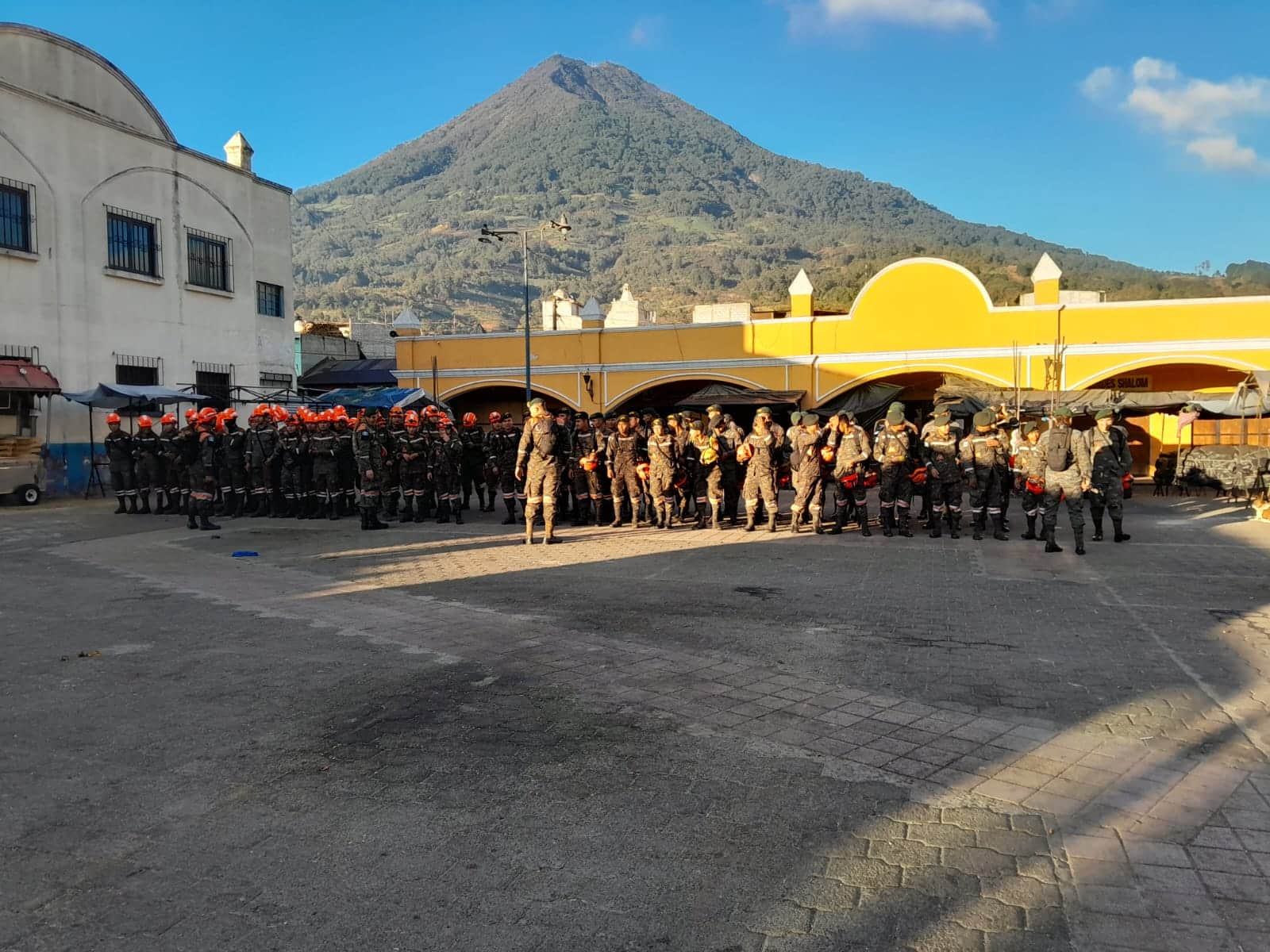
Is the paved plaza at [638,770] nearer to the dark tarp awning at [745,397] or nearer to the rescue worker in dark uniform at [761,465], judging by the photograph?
Answer: the rescue worker in dark uniform at [761,465]

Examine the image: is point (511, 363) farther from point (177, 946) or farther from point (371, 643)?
point (177, 946)

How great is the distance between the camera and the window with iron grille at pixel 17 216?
2169 cm

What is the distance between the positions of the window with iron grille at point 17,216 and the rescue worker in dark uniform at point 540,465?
1633cm

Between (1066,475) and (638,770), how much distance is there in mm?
9507

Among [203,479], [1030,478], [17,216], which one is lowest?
[203,479]

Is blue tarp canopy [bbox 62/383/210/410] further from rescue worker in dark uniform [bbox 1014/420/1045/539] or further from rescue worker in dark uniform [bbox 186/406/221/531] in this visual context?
rescue worker in dark uniform [bbox 1014/420/1045/539]

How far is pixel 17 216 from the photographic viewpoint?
22.0 m

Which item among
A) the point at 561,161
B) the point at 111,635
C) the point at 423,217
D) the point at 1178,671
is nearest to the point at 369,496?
the point at 111,635

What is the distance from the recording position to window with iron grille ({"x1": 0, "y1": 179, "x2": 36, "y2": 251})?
2169cm

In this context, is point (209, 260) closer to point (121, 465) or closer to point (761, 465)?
point (121, 465)

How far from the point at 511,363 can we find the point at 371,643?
83.1ft

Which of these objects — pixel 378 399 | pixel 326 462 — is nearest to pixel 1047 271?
pixel 378 399

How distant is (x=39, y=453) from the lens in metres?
21.4

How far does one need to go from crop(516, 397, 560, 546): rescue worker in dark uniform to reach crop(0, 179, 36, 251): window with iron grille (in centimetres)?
1633
